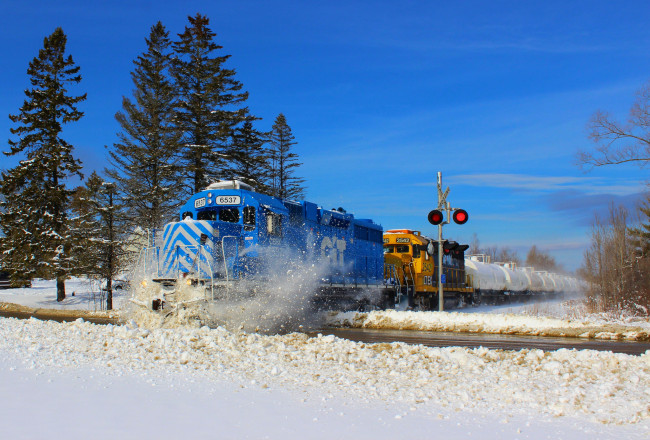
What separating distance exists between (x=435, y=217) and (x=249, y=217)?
19.3ft

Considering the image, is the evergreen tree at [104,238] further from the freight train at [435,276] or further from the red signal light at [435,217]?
the red signal light at [435,217]

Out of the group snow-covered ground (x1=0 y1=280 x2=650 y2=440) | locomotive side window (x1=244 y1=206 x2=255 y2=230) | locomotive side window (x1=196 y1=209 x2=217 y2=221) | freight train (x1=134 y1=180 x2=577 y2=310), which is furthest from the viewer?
locomotive side window (x1=196 y1=209 x2=217 y2=221)

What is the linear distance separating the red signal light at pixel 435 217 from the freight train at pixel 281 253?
2.52 feet

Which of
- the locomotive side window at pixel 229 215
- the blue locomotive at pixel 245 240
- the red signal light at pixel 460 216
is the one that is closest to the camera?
the blue locomotive at pixel 245 240

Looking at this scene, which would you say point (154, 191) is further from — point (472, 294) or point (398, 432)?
point (398, 432)

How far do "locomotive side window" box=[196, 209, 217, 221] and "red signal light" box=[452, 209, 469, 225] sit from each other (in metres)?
7.56

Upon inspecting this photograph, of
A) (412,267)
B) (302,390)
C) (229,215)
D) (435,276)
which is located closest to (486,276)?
(435,276)

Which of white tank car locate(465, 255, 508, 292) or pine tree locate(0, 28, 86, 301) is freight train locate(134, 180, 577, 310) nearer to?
white tank car locate(465, 255, 508, 292)

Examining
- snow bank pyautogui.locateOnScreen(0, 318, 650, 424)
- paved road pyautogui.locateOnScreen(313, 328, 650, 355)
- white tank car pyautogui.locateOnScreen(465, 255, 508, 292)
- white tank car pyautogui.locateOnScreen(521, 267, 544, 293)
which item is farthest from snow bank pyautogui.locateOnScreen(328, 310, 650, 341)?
white tank car pyautogui.locateOnScreen(521, 267, 544, 293)

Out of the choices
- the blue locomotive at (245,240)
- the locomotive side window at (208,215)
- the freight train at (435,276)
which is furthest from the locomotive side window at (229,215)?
the freight train at (435,276)

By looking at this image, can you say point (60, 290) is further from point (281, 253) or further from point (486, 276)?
point (486, 276)

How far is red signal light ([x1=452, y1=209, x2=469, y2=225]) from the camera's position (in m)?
16.9

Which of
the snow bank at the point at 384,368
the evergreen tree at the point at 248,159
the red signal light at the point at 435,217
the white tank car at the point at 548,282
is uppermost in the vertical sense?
the evergreen tree at the point at 248,159

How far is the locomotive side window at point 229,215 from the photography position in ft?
52.8
